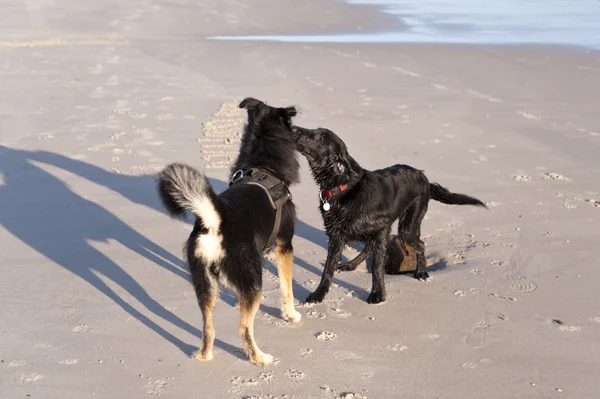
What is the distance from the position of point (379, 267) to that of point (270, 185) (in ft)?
3.87

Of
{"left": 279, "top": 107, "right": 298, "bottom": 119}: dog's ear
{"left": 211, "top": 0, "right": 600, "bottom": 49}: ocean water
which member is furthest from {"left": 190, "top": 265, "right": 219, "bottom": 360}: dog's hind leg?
{"left": 211, "top": 0, "right": 600, "bottom": 49}: ocean water

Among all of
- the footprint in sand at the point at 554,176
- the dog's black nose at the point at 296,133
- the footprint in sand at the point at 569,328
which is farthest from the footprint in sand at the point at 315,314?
the footprint in sand at the point at 554,176

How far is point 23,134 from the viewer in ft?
35.2

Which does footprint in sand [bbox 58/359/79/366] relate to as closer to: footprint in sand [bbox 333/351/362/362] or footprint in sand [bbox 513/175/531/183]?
footprint in sand [bbox 333/351/362/362]

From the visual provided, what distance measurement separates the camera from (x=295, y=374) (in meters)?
4.66

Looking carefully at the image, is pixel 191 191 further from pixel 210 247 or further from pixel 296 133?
pixel 296 133

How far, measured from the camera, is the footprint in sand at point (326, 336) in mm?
5191

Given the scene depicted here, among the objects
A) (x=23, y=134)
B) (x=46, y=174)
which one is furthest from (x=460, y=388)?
(x=23, y=134)

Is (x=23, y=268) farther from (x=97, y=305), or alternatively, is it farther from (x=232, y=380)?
(x=232, y=380)

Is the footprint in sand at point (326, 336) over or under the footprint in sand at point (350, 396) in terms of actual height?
under

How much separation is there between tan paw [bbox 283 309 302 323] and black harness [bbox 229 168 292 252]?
0.52 meters

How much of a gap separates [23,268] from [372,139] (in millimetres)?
5642

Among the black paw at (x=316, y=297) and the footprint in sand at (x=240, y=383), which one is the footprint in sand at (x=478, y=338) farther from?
the footprint in sand at (x=240, y=383)

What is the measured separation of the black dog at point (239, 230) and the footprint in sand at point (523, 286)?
185 centimetres
